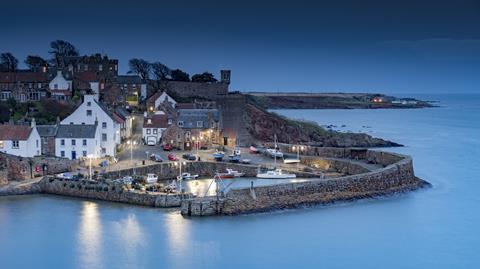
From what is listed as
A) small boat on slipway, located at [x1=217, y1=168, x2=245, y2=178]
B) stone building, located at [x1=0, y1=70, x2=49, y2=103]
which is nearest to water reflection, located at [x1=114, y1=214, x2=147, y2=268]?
small boat on slipway, located at [x1=217, y1=168, x2=245, y2=178]

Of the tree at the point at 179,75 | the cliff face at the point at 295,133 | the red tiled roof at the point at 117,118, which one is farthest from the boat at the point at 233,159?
the tree at the point at 179,75

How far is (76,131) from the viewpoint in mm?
34875

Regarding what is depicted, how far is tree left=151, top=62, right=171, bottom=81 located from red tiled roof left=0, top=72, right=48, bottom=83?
18603 millimetres

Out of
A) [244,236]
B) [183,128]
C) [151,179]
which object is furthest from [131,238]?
[183,128]

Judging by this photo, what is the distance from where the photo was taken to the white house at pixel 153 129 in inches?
1656

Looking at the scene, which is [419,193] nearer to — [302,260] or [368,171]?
[368,171]

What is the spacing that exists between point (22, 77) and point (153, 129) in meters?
12.8

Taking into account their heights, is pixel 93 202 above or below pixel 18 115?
below

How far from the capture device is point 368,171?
33.6 m

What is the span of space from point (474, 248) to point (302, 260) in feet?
21.4

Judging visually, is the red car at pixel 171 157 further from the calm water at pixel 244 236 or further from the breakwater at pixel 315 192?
the breakwater at pixel 315 192

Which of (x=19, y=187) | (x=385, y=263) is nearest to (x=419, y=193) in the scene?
(x=385, y=263)

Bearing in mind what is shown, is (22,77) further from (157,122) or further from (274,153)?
(274,153)

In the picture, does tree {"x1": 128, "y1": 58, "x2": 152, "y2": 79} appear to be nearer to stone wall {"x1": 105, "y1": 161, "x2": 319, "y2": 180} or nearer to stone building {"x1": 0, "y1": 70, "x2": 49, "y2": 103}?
stone building {"x1": 0, "y1": 70, "x2": 49, "y2": 103}
